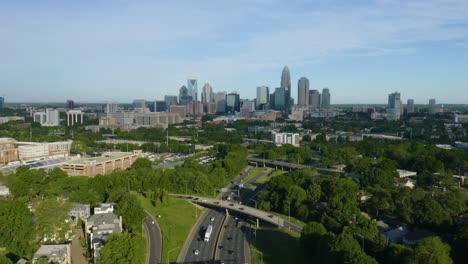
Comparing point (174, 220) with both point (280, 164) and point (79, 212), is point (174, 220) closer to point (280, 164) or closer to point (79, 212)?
point (79, 212)

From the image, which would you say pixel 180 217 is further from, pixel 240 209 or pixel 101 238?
pixel 101 238

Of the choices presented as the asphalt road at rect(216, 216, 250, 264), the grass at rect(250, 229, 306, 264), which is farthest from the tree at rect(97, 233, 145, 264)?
the grass at rect(250, 229, 306, 264)

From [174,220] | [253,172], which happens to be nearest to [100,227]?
[174,220]

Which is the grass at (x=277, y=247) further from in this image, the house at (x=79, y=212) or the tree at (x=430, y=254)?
the house at (x=79, y=212)

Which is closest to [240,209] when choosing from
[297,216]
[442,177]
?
[297,216]

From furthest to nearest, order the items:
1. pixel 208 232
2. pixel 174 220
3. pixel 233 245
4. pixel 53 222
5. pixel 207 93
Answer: pixel 207 93, pixel 174 220, pixel 208 232, pixel 233 245, pixel 53 222
